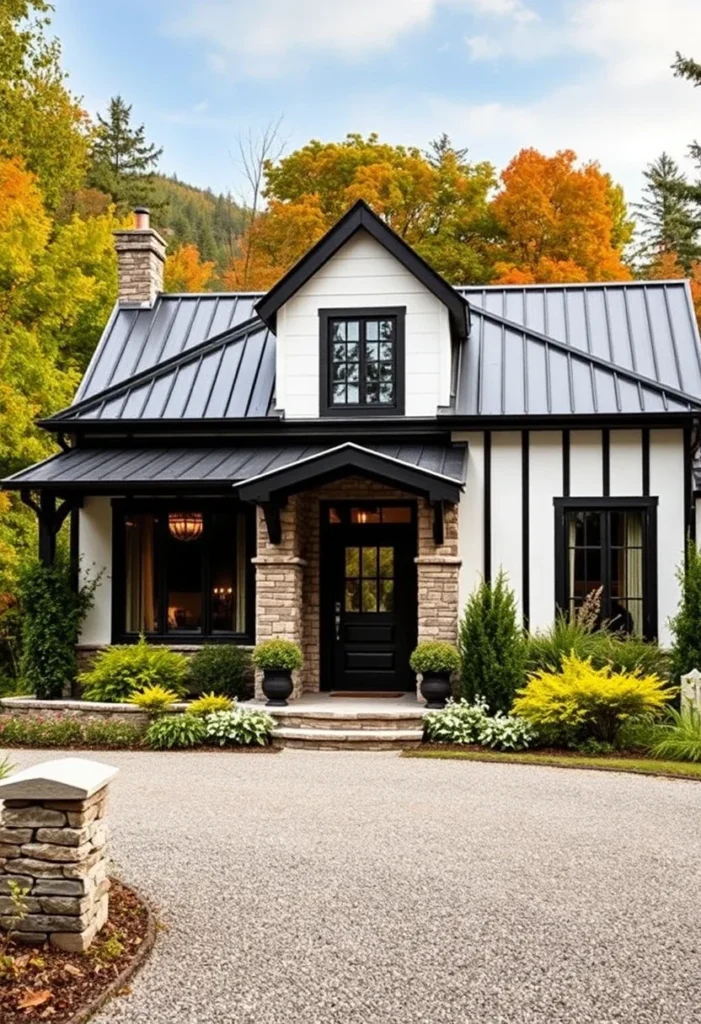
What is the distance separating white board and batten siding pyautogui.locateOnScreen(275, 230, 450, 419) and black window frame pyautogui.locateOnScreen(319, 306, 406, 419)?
0.06m

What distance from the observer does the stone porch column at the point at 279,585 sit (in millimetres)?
13969

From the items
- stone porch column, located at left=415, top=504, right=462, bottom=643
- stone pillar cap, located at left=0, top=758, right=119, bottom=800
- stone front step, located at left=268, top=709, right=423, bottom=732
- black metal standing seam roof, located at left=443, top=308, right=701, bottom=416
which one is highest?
black metal standing seam roof, located at left=443, top=308, right=701, bottom=416

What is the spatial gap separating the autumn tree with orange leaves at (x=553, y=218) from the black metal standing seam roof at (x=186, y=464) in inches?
549

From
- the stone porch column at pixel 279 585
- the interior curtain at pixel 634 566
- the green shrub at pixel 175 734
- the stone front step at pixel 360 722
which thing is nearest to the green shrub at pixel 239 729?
the green shrub at pixel 175 734

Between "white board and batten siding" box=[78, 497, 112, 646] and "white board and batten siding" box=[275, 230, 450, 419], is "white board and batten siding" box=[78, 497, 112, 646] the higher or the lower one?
the lower one

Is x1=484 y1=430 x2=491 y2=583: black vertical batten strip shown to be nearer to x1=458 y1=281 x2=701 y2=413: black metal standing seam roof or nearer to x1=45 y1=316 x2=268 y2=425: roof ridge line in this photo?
x1=458 y1=281 x2=701 y2=413: black metal standing seam roof

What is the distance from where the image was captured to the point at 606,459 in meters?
14.6

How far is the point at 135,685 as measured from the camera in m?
13.7

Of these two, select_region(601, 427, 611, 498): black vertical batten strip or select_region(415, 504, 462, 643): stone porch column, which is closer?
select_region(415, 504, 462, 643): stone porch column

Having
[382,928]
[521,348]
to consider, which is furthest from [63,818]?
[521,348]

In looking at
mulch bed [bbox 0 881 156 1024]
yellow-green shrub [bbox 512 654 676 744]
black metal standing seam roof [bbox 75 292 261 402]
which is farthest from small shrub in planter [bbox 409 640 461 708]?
mulch bed [bbox 0 881 156 1024]

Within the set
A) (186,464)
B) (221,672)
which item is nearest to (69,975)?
(221,672)

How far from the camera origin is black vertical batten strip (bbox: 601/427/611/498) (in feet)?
47.9

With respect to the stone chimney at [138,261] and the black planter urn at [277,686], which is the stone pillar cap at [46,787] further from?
the stone chimney at [138,261]
